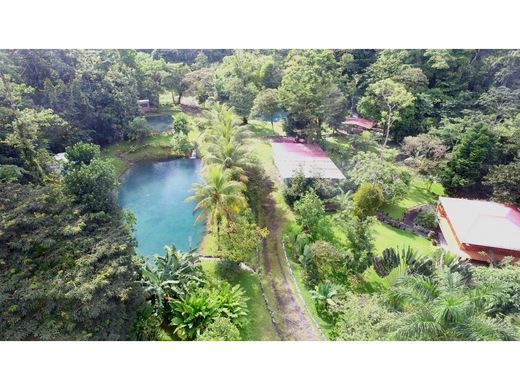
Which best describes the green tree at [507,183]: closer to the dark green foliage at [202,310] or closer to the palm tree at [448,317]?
the palm tree at [448,317]

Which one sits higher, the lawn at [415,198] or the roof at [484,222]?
the roof at [484,222]

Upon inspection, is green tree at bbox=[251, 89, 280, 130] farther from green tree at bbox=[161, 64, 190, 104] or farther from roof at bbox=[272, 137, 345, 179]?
green tree at bbox=[161, 64, 190, 104]

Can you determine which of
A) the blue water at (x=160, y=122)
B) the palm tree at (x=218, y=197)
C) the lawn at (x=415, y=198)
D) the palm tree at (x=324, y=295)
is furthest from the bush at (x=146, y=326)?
the blue water at (x=160, y=122)

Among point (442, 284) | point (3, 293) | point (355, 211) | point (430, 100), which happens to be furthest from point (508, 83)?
point (3, 293)

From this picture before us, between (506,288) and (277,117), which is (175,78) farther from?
Answer: (506,288)

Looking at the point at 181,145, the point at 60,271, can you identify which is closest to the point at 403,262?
the point at 60,271

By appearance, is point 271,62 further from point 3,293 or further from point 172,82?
point 3,293
